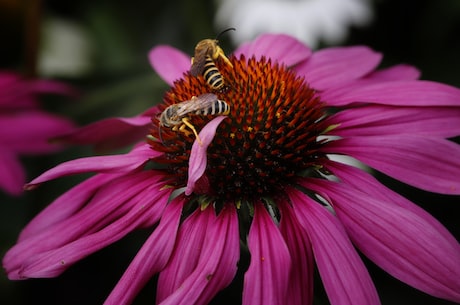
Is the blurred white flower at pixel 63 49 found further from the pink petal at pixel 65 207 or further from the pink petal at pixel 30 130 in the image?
the pink petal at pixel 65 207

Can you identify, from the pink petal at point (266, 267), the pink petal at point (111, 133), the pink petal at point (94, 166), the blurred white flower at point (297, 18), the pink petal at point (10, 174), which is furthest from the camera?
the blurred white flower at point (297, 18)

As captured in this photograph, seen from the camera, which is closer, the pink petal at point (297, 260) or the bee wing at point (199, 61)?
the pink petal at point (297, 260)

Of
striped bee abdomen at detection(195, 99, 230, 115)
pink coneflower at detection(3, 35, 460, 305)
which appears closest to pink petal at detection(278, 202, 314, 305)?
pink coneflower at detection(3, 35, 460, 305)

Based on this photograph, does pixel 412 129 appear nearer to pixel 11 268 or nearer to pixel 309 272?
pixel 309 272

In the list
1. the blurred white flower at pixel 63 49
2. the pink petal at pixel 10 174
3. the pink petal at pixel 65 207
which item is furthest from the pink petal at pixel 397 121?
the blurred white flower at pixel 63 49

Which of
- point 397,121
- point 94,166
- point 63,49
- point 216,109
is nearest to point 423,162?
point 397,121

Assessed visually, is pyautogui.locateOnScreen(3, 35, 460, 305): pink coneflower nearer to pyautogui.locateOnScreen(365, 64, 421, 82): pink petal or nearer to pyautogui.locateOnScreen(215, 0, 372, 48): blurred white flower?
pyautogui.locateOnScreen(365, 64, 421, 82): pink petal

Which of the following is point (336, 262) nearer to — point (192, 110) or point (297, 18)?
point (192, 110)
